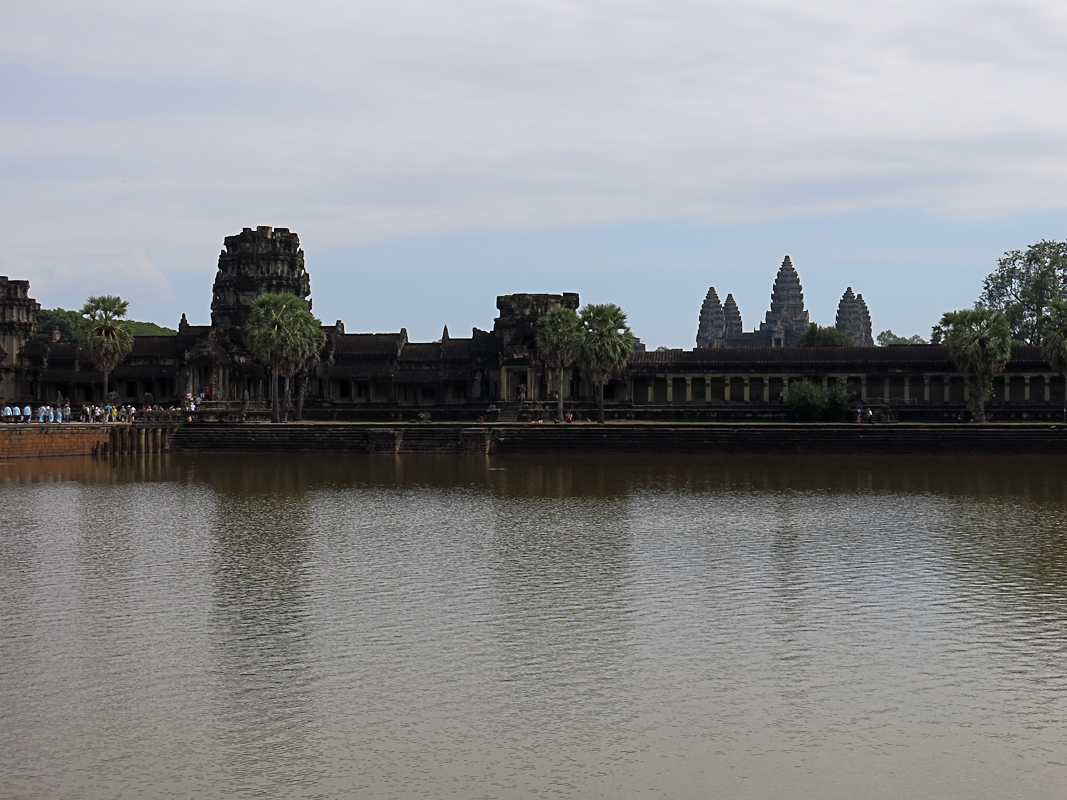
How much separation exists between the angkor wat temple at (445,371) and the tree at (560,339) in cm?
320

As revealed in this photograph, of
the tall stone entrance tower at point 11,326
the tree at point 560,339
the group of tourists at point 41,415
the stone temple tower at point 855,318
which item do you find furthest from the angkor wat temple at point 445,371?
the stone temple tower at point 855,318

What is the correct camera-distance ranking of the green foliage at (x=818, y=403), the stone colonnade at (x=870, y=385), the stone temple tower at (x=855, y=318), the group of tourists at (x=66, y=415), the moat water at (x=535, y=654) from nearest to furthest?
the moat water at (x=535, y=654), the group of tourists at (x=66, y=415), the green foliage at (x=818, y=403), the stone colonnade at (x=870, y=385), the stone temple tower at (x=855, y=318)

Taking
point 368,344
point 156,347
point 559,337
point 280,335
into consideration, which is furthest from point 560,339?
point 156,347

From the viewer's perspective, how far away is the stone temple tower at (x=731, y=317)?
17088cm

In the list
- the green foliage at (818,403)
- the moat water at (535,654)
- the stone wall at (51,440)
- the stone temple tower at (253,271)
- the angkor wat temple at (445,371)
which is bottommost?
the moat water at (535,654)

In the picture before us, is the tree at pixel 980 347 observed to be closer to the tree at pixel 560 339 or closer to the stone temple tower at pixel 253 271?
the tree at pixel 560 339

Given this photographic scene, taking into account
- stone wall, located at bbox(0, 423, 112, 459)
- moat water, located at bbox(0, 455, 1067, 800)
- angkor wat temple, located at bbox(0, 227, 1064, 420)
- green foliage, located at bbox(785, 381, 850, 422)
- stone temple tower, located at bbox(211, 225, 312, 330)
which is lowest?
moat water, located at bbox(0, 455, 1067, 800)

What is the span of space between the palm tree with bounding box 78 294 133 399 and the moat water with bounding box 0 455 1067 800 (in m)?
39.6

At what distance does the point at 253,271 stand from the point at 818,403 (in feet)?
136

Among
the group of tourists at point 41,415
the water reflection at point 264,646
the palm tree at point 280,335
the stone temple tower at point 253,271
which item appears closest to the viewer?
the water reflection at point 264,646

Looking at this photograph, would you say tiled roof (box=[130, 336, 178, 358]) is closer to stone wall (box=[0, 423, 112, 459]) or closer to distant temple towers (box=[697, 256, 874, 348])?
stone wall (box=[0, 423, 112, 459])

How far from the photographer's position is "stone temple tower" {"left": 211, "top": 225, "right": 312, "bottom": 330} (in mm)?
85438

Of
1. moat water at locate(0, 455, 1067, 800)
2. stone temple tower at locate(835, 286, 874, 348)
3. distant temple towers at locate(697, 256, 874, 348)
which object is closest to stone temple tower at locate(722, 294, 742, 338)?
distant temple towers at locate(697, 256, 874, 348)

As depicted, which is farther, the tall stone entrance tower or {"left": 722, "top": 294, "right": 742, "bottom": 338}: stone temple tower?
{"left": 722, "top": 294, "right": 742, "bottom": 338}: stone temple tower
